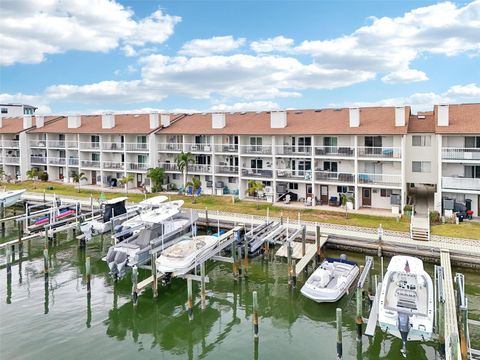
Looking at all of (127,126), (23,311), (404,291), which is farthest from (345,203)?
(127,126)

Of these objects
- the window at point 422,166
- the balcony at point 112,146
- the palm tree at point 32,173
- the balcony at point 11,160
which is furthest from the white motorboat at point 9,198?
the window at point 422,166

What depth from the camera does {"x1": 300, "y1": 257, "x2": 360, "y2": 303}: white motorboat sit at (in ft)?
71.2

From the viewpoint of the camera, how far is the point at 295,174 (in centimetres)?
4238

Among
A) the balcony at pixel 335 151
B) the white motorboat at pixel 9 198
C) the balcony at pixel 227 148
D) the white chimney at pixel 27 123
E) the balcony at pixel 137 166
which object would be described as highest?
the white chimney at pixel 27 123

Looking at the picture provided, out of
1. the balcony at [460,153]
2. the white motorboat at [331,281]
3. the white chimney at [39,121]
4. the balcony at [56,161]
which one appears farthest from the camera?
the white chimney at [39,121]

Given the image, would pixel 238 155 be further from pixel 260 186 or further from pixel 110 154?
pixel 110 154

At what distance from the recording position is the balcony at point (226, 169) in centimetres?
4628

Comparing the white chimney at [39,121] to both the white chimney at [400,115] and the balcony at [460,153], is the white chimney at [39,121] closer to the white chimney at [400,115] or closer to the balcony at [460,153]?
the white chimney at [400,115]

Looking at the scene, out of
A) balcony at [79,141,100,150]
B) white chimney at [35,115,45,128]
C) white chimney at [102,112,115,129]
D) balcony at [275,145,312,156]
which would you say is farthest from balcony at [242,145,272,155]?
white chimney at [35,115,45,128]

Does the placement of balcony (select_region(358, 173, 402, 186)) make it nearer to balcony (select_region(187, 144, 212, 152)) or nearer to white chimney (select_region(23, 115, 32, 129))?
balcony (select_region(187, 144, 212, 152))

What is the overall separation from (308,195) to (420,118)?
1350 centimetres

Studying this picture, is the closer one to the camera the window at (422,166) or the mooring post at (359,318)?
the mooring post at (359,318)

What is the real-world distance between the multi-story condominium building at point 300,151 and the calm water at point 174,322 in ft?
41.9

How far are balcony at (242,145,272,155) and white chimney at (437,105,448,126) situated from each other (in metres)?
16.5
